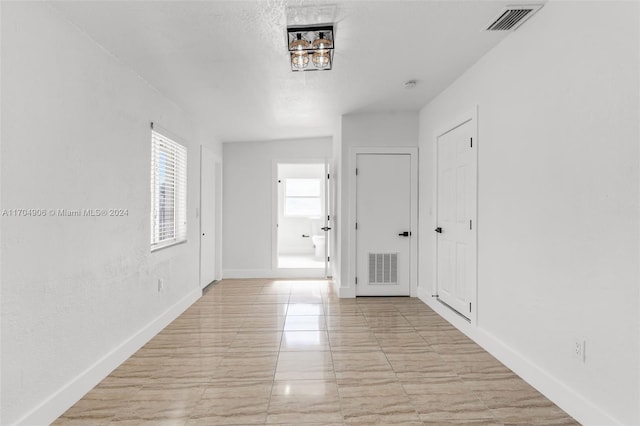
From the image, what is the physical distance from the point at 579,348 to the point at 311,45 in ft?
8.24

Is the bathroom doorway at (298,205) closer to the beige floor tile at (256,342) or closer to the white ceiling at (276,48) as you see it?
the white ceiling at (276,48)

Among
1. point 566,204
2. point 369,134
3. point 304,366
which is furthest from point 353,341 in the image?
point 369,134

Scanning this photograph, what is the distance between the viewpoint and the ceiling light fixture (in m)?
2.40

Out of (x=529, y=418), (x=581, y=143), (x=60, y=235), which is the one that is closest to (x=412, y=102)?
(x=581, y=143)

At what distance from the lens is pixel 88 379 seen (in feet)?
7.77

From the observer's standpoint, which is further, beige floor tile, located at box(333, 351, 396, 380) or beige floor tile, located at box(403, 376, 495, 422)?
beige floor tile, located at box(333, 351, 396, 380)

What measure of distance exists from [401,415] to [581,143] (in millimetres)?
1835

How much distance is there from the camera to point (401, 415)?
6.81 feet

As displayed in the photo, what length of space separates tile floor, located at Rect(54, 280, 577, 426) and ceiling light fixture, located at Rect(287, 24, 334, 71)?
229 cm

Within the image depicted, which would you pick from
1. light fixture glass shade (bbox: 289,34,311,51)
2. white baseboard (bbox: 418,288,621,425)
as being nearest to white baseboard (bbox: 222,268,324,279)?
white baseboard (bbox: 418,288,621,425)

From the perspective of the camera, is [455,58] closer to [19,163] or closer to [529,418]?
[529,418]

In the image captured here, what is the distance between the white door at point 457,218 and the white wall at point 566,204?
24 cm

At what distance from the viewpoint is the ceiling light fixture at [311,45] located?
Result: 2.40m

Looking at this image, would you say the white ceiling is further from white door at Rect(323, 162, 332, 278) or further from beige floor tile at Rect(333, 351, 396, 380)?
beige floor tile at Rect(333, 351, 396, 380)
